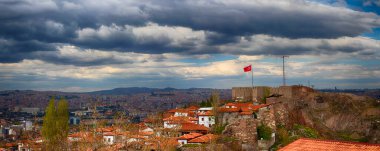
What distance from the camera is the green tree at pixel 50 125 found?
53303 mm

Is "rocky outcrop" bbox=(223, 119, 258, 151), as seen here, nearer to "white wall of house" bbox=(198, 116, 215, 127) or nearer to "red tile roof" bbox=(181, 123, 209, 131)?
"red tile roof" bbox=(181, 123, 209, 131)

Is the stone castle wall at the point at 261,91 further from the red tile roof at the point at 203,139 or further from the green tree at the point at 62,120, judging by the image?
the green tree at the point at 62,120

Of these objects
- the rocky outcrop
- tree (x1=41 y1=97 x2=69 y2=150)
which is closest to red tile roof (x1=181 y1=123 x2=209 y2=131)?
the rocky outcrop

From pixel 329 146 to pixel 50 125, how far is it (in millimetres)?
41748

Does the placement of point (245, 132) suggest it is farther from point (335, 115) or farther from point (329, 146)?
point (329, 146)

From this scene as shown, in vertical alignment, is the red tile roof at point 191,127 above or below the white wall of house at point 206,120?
below

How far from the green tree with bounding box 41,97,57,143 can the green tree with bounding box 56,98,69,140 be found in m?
0.63

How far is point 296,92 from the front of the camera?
7950 centimetres

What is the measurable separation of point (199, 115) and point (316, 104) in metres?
22.1

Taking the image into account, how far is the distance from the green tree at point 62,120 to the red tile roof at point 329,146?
35.2 m

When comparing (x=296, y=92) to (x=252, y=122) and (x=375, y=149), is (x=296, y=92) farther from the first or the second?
(x=375, y=149)

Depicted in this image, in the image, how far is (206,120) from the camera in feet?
230

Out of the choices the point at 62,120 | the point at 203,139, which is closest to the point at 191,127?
the point at 203,139

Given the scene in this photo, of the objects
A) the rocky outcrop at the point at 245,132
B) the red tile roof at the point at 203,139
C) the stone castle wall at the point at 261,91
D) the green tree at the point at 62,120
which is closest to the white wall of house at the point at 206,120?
the rocky outcrop at the point at 245,132
